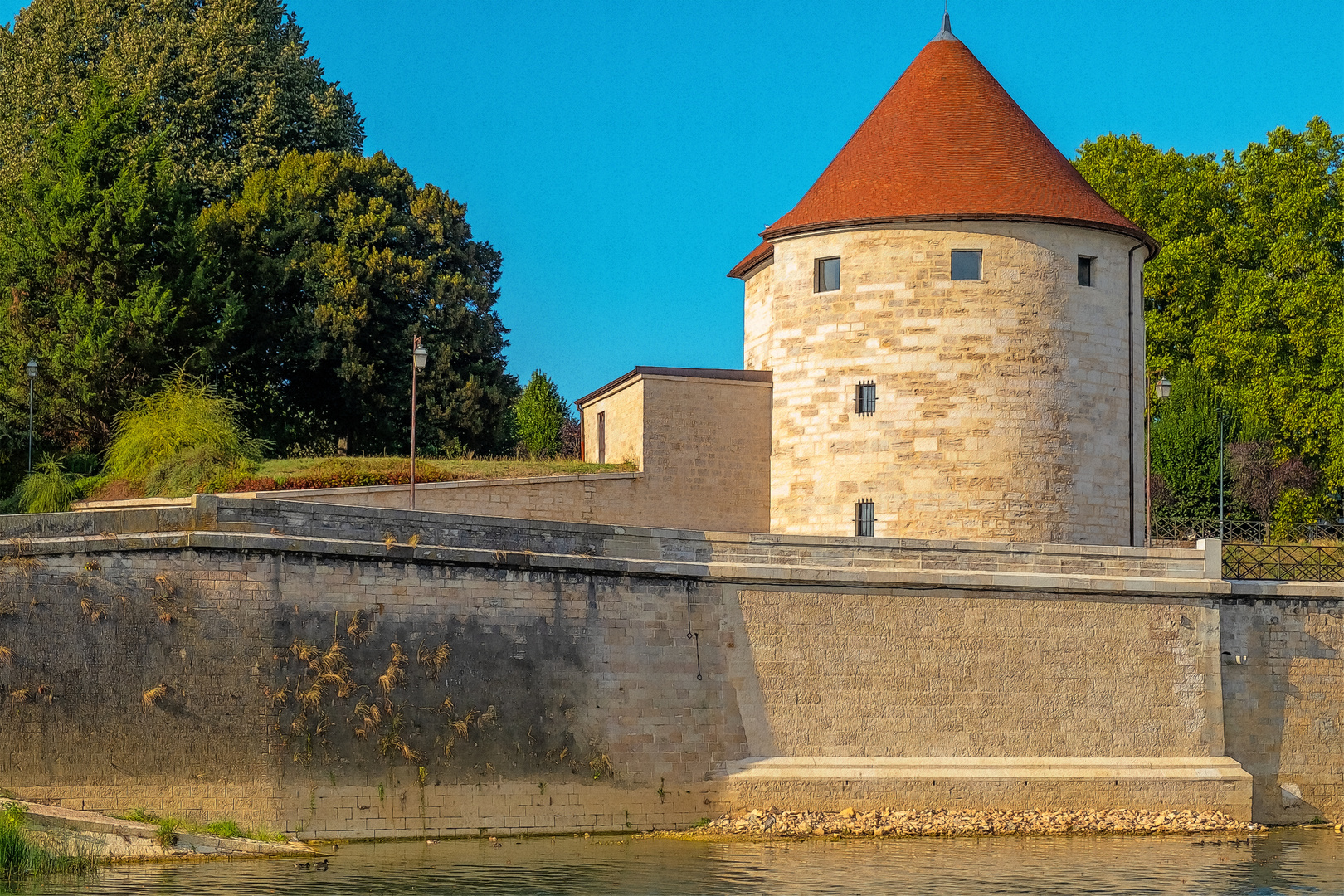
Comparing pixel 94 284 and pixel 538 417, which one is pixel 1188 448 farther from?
pixel 94 284

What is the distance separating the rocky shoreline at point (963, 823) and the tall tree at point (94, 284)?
1749cm

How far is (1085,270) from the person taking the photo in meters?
28.5

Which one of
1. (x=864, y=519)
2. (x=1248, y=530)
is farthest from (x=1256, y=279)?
(x=864, y=519)

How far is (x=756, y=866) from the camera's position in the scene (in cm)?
1909

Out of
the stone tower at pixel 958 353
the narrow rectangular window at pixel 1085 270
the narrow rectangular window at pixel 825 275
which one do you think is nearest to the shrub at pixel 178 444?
the stone tower at pixel 958 353

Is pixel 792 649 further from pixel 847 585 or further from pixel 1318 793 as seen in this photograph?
pixel 1318 793

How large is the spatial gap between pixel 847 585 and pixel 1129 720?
476 centimetres

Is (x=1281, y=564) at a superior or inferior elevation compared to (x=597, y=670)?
superior

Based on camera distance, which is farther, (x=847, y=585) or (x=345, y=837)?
(x=847, y=585)

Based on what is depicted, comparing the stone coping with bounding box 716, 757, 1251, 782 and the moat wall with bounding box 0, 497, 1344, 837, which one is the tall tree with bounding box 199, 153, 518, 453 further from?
the stone coping with bounding box 716, 757, 1251, 782

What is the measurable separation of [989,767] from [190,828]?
1083cm

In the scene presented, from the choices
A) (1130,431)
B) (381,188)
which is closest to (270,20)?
(381,188)

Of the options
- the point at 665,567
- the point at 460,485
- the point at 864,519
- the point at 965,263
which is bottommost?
the point at 665,567

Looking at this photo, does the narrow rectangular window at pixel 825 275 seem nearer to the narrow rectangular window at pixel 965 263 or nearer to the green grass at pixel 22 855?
the narrow rectangular window at pixel 965 263
